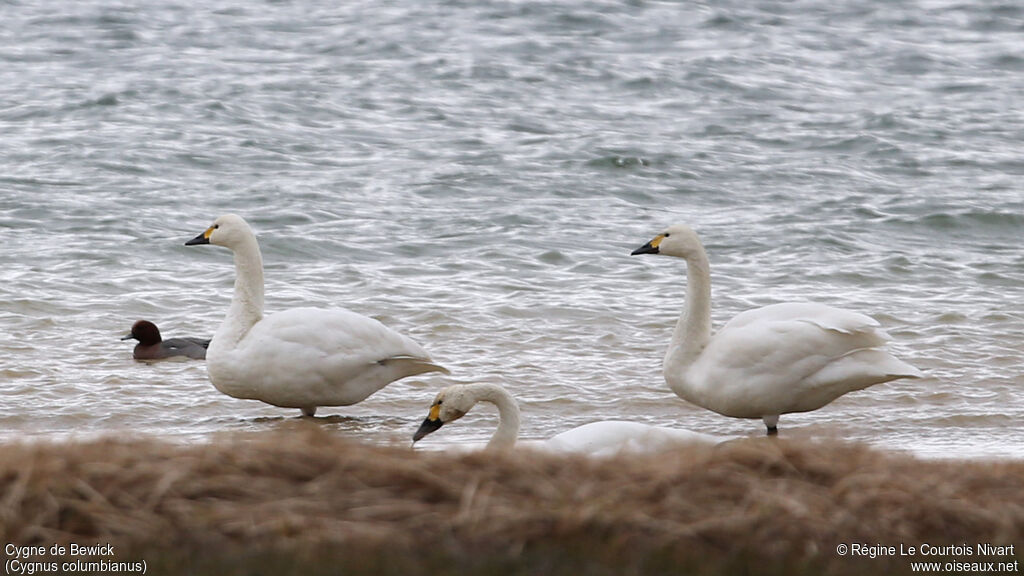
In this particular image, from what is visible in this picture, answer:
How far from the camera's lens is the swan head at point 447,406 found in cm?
576

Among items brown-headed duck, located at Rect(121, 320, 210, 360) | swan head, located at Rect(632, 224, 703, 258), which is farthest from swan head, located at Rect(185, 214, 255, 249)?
swan head, located at Rect(632, 224, 703, 258)

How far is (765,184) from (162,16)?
42.2ft

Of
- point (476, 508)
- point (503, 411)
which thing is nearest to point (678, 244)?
point (503, 411)

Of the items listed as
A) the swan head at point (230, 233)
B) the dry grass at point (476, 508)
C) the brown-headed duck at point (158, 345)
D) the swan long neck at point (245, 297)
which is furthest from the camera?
the brown-headed duck at point (158, 345)

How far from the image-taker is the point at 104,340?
9234 millimetres

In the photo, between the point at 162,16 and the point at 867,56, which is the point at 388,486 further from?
the point at 162,16

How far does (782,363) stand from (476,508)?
3.62m

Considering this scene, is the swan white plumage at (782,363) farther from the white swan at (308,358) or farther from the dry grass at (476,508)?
the dry grass at (476,508)

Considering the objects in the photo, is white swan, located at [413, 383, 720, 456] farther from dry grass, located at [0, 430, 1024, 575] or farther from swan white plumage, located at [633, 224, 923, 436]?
swan white plumage, located at [633, 224, 923, 436]

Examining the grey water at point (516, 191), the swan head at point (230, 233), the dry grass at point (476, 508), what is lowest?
the grey water at point (516, 191)

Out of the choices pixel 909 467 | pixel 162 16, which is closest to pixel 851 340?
pixel 909 467

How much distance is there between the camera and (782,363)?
6.51 m

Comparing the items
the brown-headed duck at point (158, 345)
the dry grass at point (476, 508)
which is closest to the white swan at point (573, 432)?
the dry grass at point (476, 508)

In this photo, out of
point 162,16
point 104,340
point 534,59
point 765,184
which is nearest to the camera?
point 104,340
